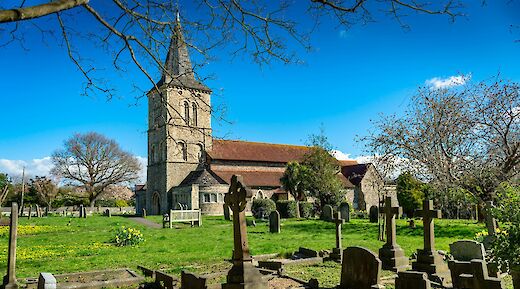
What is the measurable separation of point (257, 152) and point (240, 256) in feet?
134

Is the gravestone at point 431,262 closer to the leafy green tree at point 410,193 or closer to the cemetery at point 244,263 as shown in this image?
the cemetery at point 244,263

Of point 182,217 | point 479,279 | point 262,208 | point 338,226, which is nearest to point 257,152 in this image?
point 262,208

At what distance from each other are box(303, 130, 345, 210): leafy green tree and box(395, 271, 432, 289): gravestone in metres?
27.2

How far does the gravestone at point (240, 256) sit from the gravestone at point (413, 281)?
213cm

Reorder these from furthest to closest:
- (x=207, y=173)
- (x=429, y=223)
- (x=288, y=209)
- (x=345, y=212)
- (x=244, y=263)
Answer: (x=207, y=173) → (x=288, y=209) → (x=345, y=212) → (x=429, y=223) → (x=244, y=263)

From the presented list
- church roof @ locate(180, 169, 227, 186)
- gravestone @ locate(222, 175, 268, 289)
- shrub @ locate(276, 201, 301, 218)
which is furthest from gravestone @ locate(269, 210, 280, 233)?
church roof @ locate(180, 169, 227, 186)

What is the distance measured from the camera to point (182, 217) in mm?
24406

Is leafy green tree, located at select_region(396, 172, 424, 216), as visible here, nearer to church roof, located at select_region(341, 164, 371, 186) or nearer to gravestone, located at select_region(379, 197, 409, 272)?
church roof, located at select_region(341, 164, 371, 186)

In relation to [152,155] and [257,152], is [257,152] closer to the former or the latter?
[257,152]

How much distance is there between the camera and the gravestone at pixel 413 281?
5738 millimetres

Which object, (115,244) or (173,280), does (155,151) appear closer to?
(115,244)

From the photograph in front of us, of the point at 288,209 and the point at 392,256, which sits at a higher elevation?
the point at 288,209

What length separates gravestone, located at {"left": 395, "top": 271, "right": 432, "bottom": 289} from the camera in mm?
5738

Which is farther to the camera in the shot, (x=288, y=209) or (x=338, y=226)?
(x=288, y=209)
